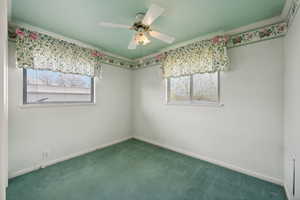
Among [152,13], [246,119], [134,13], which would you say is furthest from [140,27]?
[246,119]

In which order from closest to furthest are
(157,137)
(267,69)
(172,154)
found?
1. (267,69)
2. (172,154)
3. (157,137)

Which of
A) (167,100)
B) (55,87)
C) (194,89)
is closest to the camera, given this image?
(55,87)

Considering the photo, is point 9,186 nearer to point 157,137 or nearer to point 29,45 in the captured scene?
point 29,45

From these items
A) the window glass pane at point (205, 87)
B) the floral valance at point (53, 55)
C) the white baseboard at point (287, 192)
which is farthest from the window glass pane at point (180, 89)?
the white baseboard at point (287, 192)

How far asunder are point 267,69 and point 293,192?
1.61 m

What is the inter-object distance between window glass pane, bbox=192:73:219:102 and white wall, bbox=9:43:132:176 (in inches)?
78.1

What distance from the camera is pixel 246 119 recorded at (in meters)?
2.12

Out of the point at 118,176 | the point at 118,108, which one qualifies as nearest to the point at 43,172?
the point at 118,176

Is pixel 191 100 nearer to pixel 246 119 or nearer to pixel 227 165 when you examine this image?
pixel 246 119

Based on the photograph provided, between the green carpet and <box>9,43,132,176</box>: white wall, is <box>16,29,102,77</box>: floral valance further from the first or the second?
the green carpet

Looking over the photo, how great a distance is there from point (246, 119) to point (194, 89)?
1079 millimetres

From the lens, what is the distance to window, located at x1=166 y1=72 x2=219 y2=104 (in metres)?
2.52

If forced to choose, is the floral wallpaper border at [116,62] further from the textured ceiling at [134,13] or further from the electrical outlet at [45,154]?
the electrical outlet at [45,154]

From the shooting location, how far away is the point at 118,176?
81.7 inches
